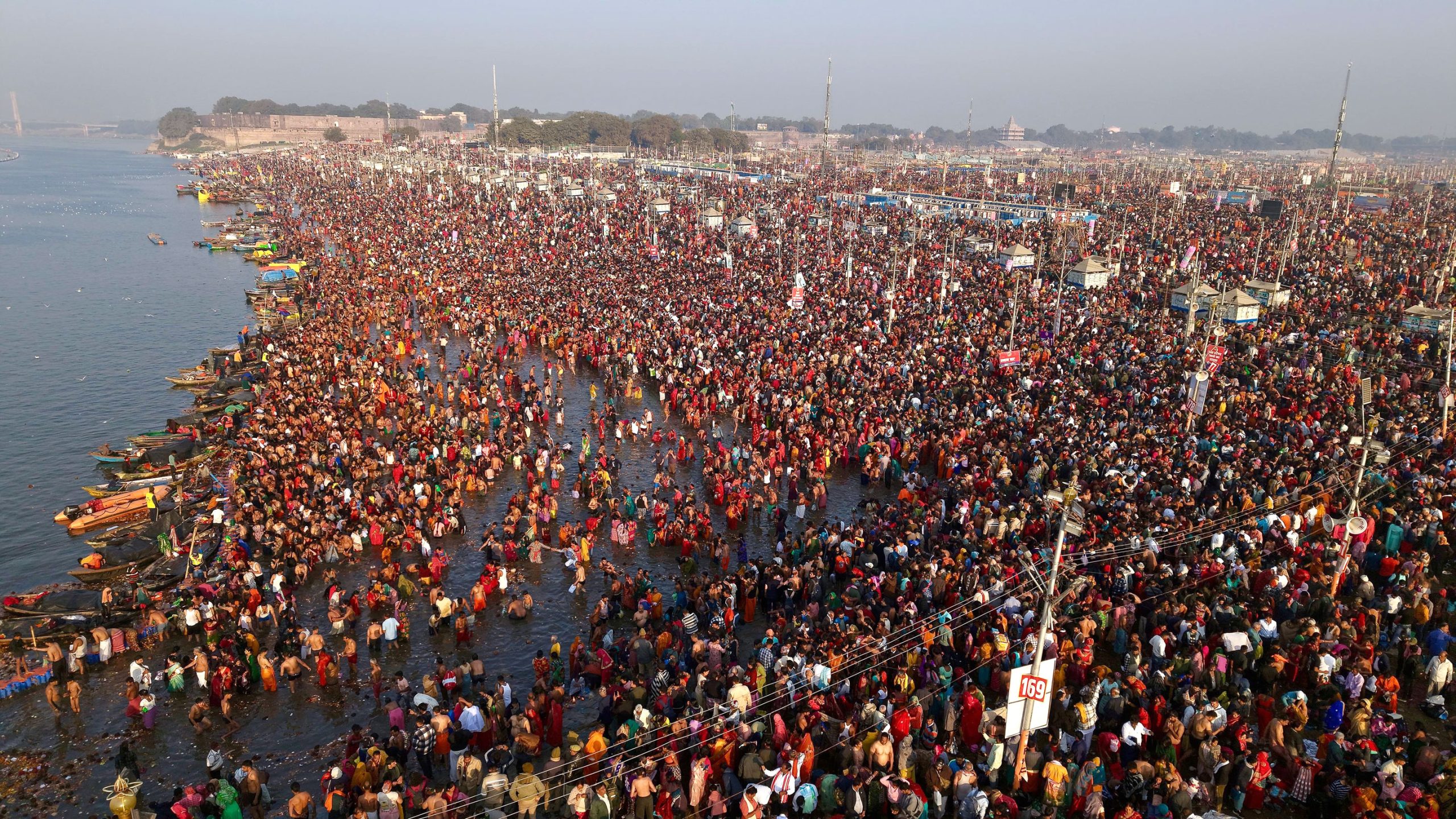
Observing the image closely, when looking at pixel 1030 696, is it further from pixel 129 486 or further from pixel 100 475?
pixel 100 475

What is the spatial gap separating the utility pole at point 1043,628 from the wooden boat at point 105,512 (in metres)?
19.3

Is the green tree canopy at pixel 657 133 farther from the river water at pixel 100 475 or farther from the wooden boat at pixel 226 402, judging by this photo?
the wooden boat at pixel 226 402

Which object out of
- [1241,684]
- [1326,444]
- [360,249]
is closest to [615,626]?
[1241,684]

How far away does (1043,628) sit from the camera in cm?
916

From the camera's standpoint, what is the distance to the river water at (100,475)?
12.4 meters

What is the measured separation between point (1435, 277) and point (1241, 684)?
108ft

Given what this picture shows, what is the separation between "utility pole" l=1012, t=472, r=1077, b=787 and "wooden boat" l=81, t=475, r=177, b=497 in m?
20.2

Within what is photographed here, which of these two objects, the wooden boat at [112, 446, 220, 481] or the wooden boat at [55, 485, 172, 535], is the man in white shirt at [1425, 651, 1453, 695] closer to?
the wooden boat at [55, 485, 172, 535]

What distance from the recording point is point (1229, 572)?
13.7 metres

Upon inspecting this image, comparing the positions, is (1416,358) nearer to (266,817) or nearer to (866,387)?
(866,387)

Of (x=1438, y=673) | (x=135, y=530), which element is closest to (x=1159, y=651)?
(x=1438, y=673)

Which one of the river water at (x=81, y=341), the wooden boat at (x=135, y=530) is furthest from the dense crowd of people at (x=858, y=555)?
the river water at (x=81, y=341)

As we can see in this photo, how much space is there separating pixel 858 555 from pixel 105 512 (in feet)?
57.1

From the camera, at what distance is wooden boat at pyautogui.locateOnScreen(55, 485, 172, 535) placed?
64.6 ft
